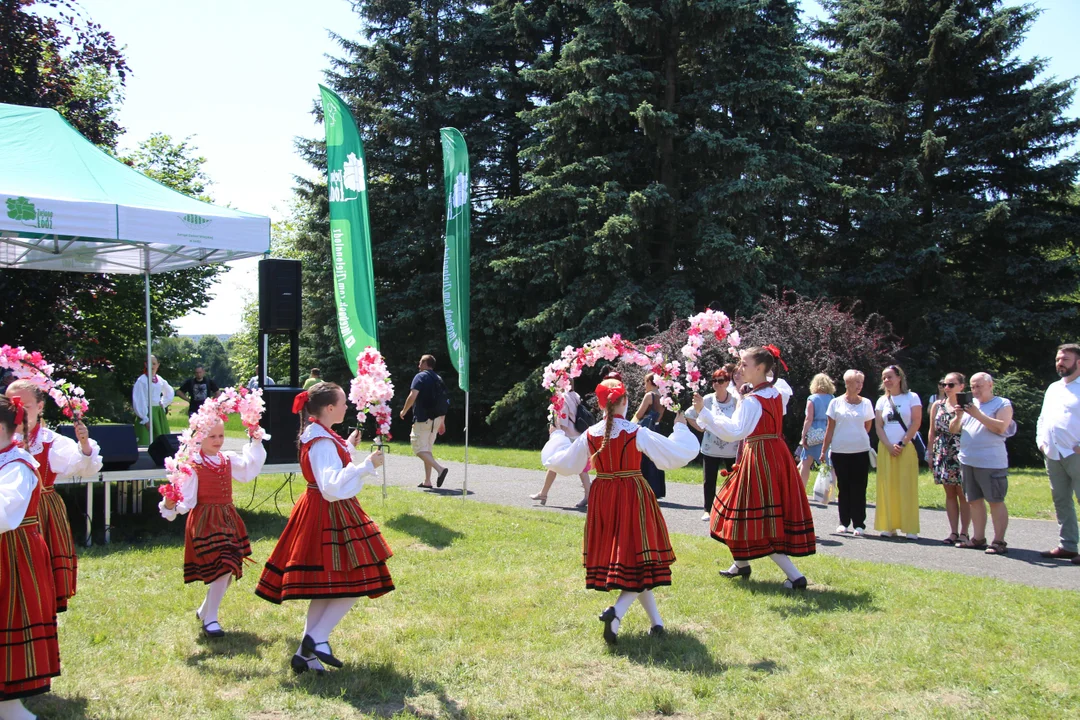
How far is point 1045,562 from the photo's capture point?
7781 millimetres

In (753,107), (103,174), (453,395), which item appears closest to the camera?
(103,174)

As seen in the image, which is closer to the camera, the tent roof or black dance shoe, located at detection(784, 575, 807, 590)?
black dance shoe, located at detection(784, 575, 807, 590)

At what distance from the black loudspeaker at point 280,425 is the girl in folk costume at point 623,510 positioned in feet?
A: 18.1

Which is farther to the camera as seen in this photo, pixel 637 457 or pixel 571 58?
pixel 571 58

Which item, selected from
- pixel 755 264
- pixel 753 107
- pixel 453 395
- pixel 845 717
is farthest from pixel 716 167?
pixel 845 717

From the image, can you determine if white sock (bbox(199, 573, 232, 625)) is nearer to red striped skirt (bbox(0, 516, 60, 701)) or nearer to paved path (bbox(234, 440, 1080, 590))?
red striped skirt (bbox(0, 516, 60, 701))

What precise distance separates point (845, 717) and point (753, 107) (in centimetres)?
1777

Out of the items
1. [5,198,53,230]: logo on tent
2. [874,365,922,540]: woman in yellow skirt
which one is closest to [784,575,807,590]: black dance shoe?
[874,365,922,540]: woman in yellow skirt

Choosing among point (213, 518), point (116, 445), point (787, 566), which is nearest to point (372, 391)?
point (213, 518)

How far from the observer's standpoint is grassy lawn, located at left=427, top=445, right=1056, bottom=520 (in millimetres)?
11141

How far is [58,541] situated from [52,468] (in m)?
0.50

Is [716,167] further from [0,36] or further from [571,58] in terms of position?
[0,36]

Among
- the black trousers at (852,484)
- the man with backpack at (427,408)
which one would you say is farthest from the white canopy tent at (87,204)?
the black trousers at (852,484)

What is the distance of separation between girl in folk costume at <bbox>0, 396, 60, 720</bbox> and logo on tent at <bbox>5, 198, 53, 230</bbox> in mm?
5357
